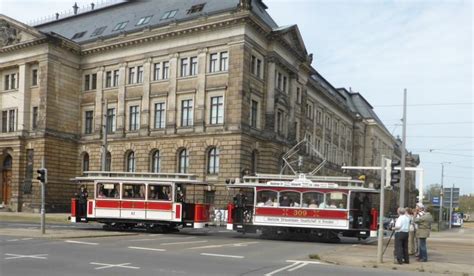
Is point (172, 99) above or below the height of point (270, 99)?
below

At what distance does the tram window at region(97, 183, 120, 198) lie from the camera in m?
27.6

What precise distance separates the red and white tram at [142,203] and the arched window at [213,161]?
18992 mm

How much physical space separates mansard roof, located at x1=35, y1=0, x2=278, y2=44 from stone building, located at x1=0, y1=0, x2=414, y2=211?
174 millimetres

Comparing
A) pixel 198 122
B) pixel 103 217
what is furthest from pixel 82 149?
pixel 103 217

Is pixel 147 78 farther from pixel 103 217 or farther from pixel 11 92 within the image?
pixel 103 217

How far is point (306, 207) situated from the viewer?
25078 millimetres

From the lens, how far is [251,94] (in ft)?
157

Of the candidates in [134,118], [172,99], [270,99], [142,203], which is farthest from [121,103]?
[142,203]

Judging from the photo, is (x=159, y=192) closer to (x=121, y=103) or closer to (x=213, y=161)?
(x=213, y=161)

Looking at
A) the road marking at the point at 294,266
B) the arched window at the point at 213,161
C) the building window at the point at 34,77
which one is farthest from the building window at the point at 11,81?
the road marking at the point at 294,266

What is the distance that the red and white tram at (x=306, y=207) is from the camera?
24.7 meters

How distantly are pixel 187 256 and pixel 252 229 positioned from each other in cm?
1036

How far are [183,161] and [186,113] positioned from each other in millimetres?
4452

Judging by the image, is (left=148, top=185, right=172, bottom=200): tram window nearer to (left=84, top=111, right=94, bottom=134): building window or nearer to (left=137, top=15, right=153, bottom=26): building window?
(left=137, top=15, right=153, bottom=26): building window
